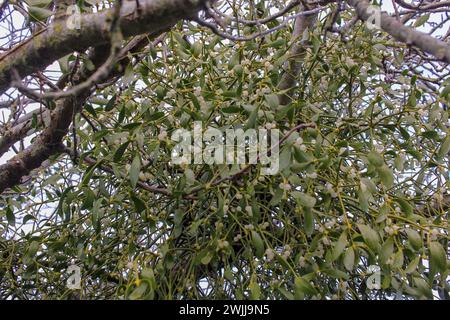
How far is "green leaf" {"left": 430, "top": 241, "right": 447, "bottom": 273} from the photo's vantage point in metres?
0.68

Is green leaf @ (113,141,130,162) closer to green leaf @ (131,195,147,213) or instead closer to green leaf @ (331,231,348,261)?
green leaf @ (131,195,147,213)

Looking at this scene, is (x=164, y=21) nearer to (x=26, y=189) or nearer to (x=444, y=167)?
(x=444, y=167)

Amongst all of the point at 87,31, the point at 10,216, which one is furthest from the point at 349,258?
the point at 10,216

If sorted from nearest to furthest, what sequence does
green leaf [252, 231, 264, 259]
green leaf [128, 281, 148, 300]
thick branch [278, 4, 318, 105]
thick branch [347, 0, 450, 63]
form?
thick branch [347, 0, 450, 63], green leaf [128, 281, 148, 300], green leaf [252, 231, 264, 259], thick branch [278, 4, 318, 105]

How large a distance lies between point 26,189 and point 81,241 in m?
0.35

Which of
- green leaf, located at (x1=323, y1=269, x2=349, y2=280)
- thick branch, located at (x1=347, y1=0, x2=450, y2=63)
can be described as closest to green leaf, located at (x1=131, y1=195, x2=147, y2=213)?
green leaf, located at (x1=323, y1=269, x2=349, y2=280)

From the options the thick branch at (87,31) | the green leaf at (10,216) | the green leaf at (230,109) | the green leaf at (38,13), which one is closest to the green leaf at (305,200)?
the green leaf at (230,109)

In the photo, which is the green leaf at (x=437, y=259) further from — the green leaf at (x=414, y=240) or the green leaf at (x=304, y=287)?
the green leaf at (x=304, y=287)

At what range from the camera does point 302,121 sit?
941mm

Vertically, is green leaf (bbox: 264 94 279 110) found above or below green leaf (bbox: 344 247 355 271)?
above

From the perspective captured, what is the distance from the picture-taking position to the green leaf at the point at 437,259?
679 mm

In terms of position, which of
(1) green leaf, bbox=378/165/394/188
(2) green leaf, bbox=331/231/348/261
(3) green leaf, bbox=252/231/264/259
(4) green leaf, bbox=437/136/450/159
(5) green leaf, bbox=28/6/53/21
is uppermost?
(5) green leaf, bbox=28/6/53/21

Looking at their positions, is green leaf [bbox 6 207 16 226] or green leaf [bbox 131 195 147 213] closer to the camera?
green leaf [bbox 131 195 147 213]
